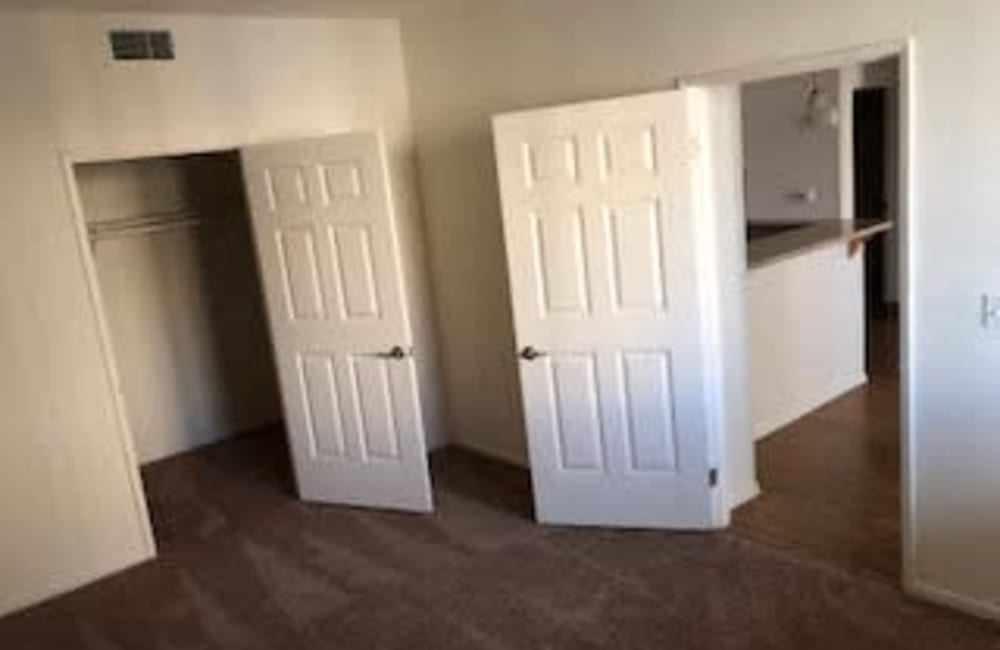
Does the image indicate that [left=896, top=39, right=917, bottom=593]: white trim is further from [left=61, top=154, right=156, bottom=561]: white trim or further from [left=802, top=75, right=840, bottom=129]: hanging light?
[left=802, top=75, right=840, bottom=129]: hanging light

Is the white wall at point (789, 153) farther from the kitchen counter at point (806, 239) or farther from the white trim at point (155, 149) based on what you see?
the white trim at point (155, 149)

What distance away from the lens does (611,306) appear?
380 cm

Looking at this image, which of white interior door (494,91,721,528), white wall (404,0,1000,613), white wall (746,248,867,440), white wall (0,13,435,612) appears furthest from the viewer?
white wall (746,248,867,440)

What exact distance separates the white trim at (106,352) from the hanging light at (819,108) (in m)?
5.16

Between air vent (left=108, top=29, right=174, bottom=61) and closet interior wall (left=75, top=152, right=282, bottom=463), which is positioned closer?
air vent (left=108, top=29, right=174, bottom=61)

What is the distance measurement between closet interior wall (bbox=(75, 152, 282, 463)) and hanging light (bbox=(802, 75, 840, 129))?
13.9 feet

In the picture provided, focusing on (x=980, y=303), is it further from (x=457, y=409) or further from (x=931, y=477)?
(x=457, y=409)

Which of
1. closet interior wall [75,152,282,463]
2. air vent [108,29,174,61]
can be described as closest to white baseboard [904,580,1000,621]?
air vent [108,29,174,61]

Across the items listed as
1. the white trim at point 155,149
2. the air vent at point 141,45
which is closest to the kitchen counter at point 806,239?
the white trim at point 155,149

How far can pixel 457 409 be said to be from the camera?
531cm

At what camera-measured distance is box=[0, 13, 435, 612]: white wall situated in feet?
12.1

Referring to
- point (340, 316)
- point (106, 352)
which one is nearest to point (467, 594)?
point (340, 316)

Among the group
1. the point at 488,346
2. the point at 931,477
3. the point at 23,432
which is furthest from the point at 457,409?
the point at 931,477

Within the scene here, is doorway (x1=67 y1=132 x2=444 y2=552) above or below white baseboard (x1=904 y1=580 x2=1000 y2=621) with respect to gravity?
above
